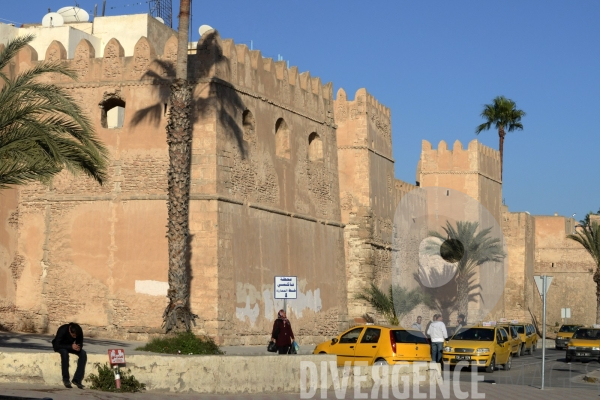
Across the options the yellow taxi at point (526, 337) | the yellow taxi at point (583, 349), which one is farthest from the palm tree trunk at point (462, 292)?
the yellow taxi at point (583, 349)

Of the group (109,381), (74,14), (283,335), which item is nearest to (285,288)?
(283,335)

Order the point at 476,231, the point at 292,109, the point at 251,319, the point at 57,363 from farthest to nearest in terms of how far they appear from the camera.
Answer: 1. the point at 476,231
2. the point at 292,109
3. the point at 251,319
4. the point at 57,363

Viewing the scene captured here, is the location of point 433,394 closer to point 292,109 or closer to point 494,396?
point 494,396

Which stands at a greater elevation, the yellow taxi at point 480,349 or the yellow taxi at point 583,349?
the yellow taxi at point 480,349

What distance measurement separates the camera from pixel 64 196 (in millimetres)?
25625

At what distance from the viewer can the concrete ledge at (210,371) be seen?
13922 millimetres

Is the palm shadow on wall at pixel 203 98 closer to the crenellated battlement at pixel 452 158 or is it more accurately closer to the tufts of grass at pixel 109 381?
the tufts of grass at pixel 109 381

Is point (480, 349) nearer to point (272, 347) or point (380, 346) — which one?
point (380, 346)

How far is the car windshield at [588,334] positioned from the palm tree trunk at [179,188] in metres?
14.9

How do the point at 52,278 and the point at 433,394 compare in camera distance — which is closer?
the point at 433,394

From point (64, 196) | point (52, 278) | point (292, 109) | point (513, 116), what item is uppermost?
point (513, 116)

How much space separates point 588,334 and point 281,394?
1838cm

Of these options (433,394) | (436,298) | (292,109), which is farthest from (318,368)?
(436,298)

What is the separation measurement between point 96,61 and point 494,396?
553 inches
